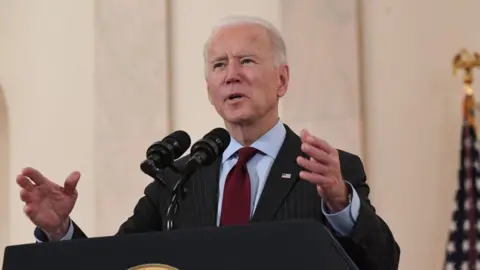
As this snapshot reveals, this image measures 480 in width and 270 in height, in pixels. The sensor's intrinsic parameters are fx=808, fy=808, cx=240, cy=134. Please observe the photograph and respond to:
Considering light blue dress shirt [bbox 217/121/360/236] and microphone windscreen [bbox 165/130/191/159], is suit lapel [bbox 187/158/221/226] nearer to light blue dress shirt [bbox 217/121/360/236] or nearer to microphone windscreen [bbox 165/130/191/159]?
light blue dress shirt [bbox 217/121/360/236]

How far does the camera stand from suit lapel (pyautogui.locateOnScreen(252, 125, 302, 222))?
2.49 metres

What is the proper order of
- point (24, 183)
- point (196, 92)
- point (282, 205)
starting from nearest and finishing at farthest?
point (24, 183), point (282, 205), point (196, 92)

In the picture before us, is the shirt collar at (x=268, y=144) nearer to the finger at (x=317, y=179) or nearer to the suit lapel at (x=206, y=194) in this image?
the suit lapel at (x=206, y=194)

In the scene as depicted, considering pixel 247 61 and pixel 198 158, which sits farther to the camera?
pixel 247 61

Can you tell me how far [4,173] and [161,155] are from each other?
3578mm

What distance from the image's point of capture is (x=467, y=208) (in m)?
4.18

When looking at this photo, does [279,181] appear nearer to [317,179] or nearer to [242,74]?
[242,74]

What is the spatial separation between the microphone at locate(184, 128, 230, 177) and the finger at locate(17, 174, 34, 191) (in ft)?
1.75

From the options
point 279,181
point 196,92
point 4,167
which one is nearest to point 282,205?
point 279,181

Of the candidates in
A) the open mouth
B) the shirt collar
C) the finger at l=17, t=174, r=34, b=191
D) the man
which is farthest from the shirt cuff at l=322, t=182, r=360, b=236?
the finger at l=17, t=174, r=34, b=191

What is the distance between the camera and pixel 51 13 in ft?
18.0

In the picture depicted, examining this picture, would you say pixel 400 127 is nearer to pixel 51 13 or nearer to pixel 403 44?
pixel 403 44

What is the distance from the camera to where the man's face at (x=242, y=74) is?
2754mm

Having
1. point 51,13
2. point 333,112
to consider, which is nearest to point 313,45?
point 333,112
